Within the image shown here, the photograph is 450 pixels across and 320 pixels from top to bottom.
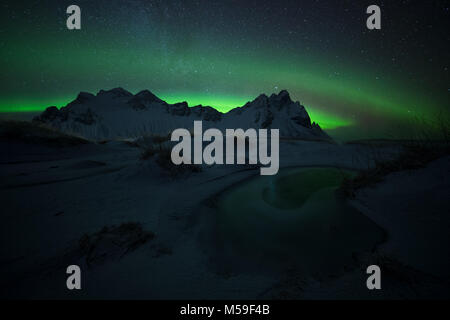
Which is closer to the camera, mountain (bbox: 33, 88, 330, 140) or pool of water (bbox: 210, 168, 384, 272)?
pool of water (bbox: 210, 168, 384, 272)

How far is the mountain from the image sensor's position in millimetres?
99625

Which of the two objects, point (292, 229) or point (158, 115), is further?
point (158, 115)

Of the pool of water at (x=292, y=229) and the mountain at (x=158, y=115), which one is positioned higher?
the mountain at (x=158, y=115)

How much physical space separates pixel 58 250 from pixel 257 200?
258 cm

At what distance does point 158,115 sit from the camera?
12069 cm

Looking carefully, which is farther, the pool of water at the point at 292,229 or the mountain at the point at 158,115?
the mountain at the point at 158,115

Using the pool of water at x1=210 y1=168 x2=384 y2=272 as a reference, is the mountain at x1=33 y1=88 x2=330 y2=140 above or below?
above

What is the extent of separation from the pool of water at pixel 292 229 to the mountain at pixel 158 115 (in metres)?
92.5

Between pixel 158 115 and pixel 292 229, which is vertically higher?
pixel 158 115

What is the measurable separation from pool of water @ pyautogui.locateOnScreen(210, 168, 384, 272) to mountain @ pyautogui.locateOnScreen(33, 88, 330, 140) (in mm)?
92458

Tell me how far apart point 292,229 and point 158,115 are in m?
131

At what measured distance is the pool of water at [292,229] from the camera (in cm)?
164

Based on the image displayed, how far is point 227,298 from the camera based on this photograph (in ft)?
4.03
